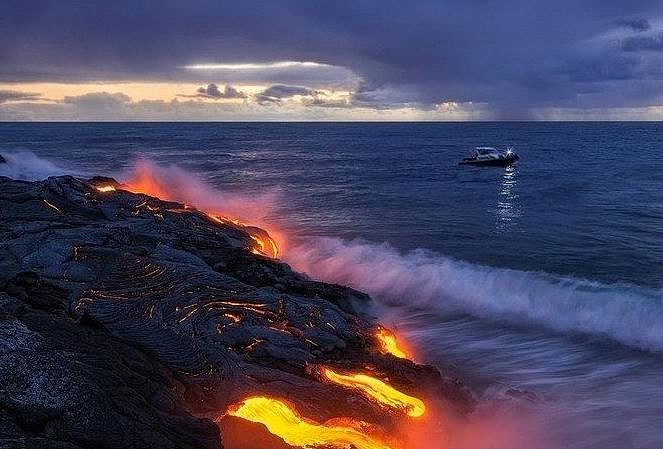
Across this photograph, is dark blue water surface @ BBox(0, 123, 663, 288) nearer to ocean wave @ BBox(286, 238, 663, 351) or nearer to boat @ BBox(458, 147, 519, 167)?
ocean wave @ BBox(286, 238, 663, 351)

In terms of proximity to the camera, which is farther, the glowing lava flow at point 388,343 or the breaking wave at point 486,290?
the breaking wave at point 486,290

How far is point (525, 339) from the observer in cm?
1797

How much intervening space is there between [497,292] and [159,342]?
1441 centimetres

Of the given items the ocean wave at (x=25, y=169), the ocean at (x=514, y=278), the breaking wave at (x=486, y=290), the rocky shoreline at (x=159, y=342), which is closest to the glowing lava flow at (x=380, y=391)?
the rocky shoreline at (x=159, y=342)

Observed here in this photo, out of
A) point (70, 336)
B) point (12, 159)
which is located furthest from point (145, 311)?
point (12, 159)

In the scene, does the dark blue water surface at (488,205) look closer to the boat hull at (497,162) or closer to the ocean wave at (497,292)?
the ocean wave at (497,292)

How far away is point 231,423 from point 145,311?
171 inches

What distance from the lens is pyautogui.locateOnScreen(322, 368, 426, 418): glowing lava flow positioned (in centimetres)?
1231

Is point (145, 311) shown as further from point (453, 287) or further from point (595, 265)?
point (595, 265)

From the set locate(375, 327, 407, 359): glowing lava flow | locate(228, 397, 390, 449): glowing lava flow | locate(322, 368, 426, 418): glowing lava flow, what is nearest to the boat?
locate(375, 327, 407, 359): glowing lava flow

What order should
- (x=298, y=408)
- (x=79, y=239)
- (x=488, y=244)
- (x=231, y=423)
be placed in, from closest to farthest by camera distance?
(x=231, y=423) → (x=298, y=408) → (x=79, y=239) → (x=488, y=244)

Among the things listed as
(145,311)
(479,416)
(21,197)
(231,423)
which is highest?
(21,197)

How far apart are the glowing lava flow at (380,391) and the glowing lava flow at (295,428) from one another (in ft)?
4.79

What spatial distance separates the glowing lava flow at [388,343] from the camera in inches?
608
